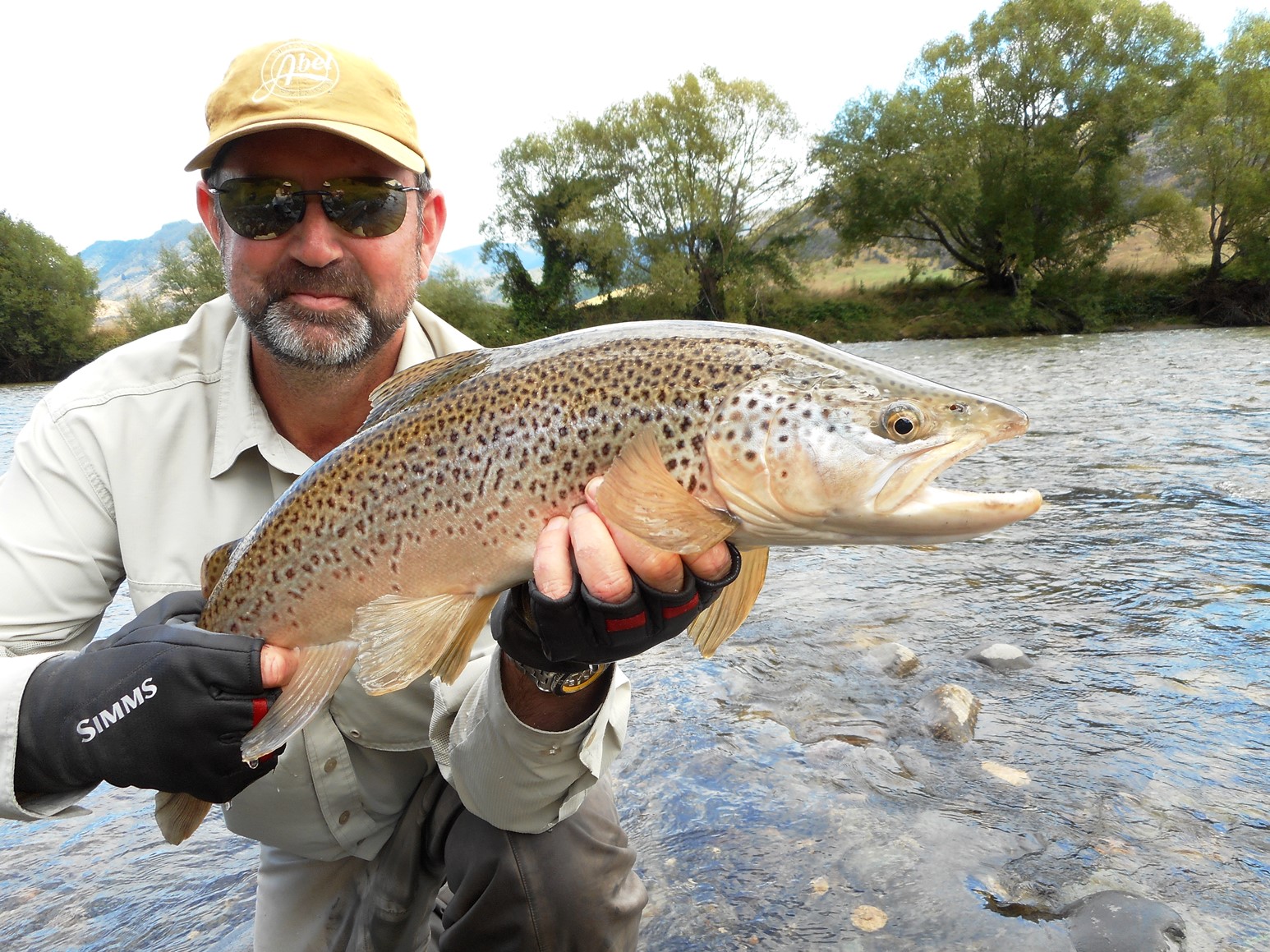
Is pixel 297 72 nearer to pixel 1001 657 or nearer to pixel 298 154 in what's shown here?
pixel 298 154

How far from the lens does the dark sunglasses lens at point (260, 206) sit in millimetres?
2875

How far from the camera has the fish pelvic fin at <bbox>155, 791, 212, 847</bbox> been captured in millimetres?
2254

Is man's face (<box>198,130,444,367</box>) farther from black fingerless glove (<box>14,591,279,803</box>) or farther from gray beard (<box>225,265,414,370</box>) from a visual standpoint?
black fingerless glove (<box>14,591,279,803</box>)

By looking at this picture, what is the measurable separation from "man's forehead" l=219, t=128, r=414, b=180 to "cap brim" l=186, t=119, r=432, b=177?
0.03 meters

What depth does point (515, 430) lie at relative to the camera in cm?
212

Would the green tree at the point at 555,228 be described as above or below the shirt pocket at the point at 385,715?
above

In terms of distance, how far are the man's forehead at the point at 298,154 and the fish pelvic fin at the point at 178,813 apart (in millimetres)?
→ 2019

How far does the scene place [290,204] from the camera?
2902mm

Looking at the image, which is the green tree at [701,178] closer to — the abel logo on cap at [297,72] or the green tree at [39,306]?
the green tree at [39,306]

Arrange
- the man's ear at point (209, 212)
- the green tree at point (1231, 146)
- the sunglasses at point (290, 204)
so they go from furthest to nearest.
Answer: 1. the green tree at point (1231, 146)
2. the man's ear at point (209, 212)
3. the sunglasses at point (290, 204)

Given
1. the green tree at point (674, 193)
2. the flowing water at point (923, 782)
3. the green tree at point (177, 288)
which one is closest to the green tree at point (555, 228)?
the green tree at point (674, 193)

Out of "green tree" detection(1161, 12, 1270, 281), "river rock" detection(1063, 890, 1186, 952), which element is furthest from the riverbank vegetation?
"river rock" detection(1063, 890, 1186, 952)

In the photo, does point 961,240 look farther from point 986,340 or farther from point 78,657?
point 78,657

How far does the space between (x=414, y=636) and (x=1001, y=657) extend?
119 inches
